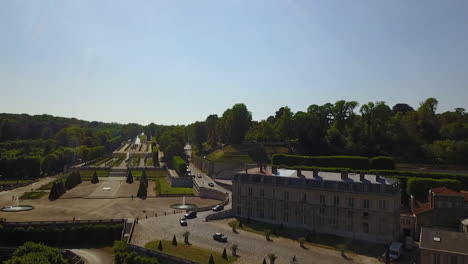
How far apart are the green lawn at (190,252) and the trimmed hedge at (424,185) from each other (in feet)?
112

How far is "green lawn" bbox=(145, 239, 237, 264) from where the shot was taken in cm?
3753

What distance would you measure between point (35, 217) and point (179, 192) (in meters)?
27.6

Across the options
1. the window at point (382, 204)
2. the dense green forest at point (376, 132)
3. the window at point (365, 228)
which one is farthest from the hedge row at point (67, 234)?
the dense green forest at point (376, 132)

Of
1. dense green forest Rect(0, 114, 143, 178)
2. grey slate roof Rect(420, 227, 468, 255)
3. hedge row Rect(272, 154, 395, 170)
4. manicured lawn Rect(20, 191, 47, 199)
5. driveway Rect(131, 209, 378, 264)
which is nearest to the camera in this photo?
grey slate roof Rect(420, 227, 468, 255)

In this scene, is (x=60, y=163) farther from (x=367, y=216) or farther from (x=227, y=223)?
(x=367, y=216)

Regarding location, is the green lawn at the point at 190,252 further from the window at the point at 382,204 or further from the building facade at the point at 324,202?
the window at the point at 382,204

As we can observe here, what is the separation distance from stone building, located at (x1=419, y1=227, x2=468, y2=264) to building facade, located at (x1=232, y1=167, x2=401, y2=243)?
11057mm

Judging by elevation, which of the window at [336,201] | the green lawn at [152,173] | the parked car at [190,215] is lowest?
the parked car at [190,215]

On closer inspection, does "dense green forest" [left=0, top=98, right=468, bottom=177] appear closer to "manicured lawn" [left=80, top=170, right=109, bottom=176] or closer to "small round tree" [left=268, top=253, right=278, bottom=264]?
"manicured lawn" [left=80, top=170, right=109, bottom=176]

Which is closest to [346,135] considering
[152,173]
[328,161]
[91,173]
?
[328,161]

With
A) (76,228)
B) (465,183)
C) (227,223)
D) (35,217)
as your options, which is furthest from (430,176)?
(35,217)

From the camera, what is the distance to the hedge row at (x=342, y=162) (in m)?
73.1

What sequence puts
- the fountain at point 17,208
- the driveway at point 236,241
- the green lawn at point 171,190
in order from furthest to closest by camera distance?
the green lawn at point 171,190
the fountain at point 17,208
the driveway at point 236,241

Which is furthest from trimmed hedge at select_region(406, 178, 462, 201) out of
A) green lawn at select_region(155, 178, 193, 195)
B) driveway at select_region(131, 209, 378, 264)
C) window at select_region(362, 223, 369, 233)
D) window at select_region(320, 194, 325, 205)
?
green lawn at select_region(155, 178, 193, 195)
